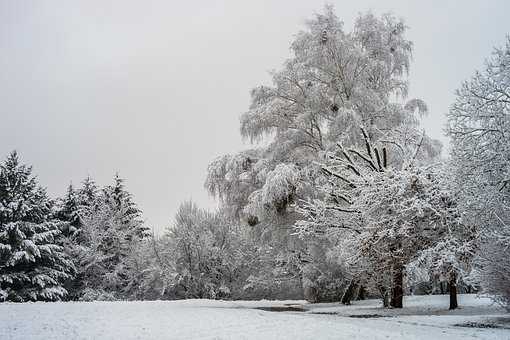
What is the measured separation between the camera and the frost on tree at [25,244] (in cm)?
2489

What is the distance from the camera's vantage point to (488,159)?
9.59 m

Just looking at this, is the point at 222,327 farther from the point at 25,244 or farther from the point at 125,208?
the point at 125,208

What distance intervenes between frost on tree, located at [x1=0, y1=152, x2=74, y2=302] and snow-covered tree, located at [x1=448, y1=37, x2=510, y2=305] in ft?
73.8

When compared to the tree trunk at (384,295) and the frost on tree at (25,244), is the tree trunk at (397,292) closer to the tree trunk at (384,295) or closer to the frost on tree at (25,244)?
the tree trunk at (384,295)

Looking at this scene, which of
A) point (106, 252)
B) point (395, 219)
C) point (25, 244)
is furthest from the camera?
point (106, 252)

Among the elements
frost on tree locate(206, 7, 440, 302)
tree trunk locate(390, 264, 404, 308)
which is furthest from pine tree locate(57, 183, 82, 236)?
tree trunk locate(390, 264, 404, 308)

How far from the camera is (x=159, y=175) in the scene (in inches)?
2682

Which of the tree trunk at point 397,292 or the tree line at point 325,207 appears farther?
the tree trunk at point 397,292

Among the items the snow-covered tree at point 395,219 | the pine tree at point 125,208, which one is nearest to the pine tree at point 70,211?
the pine tree at point 125,208

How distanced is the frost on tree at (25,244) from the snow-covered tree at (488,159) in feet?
73.8

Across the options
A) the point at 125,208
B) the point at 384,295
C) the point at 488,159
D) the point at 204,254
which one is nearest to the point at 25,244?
the point at 204,254

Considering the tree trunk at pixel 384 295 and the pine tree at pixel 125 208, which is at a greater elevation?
the pine tree at pixel 125 208

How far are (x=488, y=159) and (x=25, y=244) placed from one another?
78.2 ft

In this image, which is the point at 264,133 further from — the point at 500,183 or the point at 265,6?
the point at 265,6
